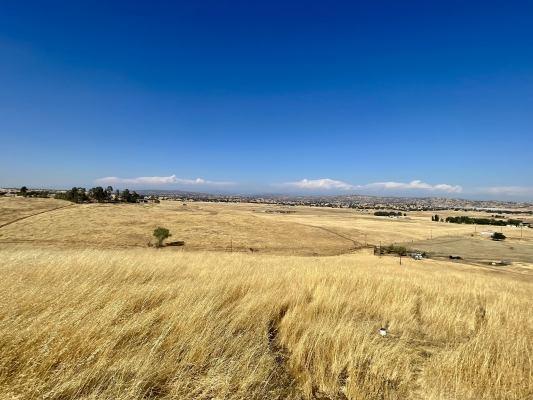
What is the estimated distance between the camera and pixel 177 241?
184ft

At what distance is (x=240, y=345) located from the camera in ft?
14.5

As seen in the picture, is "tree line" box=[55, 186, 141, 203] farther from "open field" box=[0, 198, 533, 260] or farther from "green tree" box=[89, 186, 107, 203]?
"open field" box=[0, 198, 533, 260]

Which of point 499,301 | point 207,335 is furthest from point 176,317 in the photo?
point 499,301

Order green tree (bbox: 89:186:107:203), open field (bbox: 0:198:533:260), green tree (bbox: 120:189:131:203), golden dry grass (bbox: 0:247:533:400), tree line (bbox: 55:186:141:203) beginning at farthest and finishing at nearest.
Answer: green tree (bbox: 120:189:131:203) → green tree (bbox: 89:186:107:203) → tree line (bbox: 55:186:141:203) → open field (bbox: 0:198:533:260) → golden dry grass (bbox: 0:247:533:400)

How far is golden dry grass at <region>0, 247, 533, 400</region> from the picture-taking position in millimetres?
3387

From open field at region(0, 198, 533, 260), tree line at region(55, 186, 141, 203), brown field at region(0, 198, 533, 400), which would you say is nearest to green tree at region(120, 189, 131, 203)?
tree line at region(55, 186, 141, 203)

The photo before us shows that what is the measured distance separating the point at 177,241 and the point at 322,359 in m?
54.3

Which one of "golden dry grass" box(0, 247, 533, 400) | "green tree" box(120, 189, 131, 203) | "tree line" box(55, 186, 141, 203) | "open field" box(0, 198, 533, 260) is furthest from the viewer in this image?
"green tree" box(120, 189, 131, 203)

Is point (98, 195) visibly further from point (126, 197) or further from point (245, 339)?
point (245, 339)

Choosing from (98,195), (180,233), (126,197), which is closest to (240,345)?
(180,233)

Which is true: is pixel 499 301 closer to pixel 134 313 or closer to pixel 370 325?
pixel 370 325

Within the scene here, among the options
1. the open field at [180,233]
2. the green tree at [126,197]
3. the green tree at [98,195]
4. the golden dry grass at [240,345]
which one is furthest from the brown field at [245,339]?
the green tree at [126,197]

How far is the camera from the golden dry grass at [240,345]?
3387 millimetres

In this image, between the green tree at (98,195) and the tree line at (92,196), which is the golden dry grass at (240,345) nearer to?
the tree line at (92,196)
